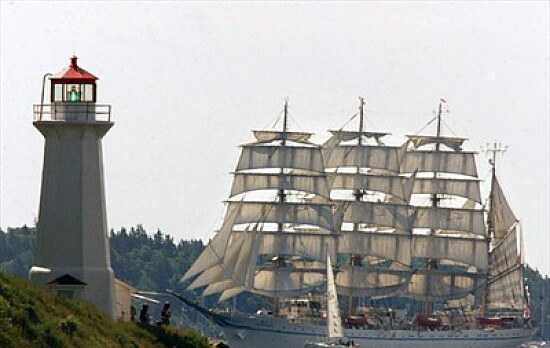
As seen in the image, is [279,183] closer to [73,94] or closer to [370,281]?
[370,281]

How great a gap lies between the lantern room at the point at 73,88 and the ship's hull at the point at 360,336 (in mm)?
73344

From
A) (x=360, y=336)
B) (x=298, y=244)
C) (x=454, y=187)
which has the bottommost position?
(x=360, y=336)

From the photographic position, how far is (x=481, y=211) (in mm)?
125000

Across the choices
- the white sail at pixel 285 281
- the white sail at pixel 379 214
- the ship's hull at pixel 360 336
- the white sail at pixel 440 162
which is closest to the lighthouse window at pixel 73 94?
the white sail at pixel 285 281

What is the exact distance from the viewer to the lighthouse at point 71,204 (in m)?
48.1

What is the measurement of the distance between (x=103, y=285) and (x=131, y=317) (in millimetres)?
4991

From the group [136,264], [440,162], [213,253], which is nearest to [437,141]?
[440,162]

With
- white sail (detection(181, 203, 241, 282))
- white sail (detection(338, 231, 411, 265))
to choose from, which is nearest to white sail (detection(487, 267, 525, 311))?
white sail (detection(338, 231, 411, 265))

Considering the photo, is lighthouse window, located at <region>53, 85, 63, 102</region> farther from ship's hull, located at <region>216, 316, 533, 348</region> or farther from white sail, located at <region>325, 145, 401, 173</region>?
white sail, located at <region>325, 145, 401, 173</region>

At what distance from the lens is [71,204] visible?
4828cm

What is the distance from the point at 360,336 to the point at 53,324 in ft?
271

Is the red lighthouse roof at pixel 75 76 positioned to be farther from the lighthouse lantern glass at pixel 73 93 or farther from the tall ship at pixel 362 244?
the tall ship at pixel 362 244

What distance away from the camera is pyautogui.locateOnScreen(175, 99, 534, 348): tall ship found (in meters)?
117

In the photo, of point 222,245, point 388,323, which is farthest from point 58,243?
point 388,323
